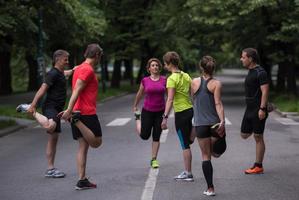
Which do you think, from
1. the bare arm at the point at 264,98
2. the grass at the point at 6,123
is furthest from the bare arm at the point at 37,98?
the grass at the point at 6,123

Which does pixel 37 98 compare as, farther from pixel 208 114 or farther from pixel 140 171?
pixel 208 114

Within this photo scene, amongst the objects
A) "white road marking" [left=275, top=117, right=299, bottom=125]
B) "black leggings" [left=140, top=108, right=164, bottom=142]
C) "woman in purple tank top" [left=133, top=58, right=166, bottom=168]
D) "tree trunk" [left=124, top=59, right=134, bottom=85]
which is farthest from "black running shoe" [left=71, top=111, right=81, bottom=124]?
"tree trunk" [left=124, top=59, right=134, bottom=85]

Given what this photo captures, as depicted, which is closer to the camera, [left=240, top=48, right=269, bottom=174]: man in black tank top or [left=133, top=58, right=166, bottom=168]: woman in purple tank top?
[left=240, top=48, right=269, bottom=174]: man in black tank top

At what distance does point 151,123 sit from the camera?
930 cm

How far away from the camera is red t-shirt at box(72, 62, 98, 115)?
25.0 feet

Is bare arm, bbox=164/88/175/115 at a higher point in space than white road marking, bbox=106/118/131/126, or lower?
higher

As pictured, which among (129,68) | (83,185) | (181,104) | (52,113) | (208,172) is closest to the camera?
(208,172)

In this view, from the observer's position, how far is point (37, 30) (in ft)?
73.4

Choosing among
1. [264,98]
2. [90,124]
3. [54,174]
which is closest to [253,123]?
[264,98]

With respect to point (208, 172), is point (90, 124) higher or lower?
higher

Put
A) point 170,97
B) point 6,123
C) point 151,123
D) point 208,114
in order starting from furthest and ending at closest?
point 6,123 → point 151,123 → point 170,97 → point 208,114

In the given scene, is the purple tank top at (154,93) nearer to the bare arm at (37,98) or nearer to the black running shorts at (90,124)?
the bare arm at (37,98)

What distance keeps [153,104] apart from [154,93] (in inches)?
6.9

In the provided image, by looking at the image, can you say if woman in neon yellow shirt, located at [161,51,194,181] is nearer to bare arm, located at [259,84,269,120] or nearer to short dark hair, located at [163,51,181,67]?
short dark hair, located at [163,51,181,67]
